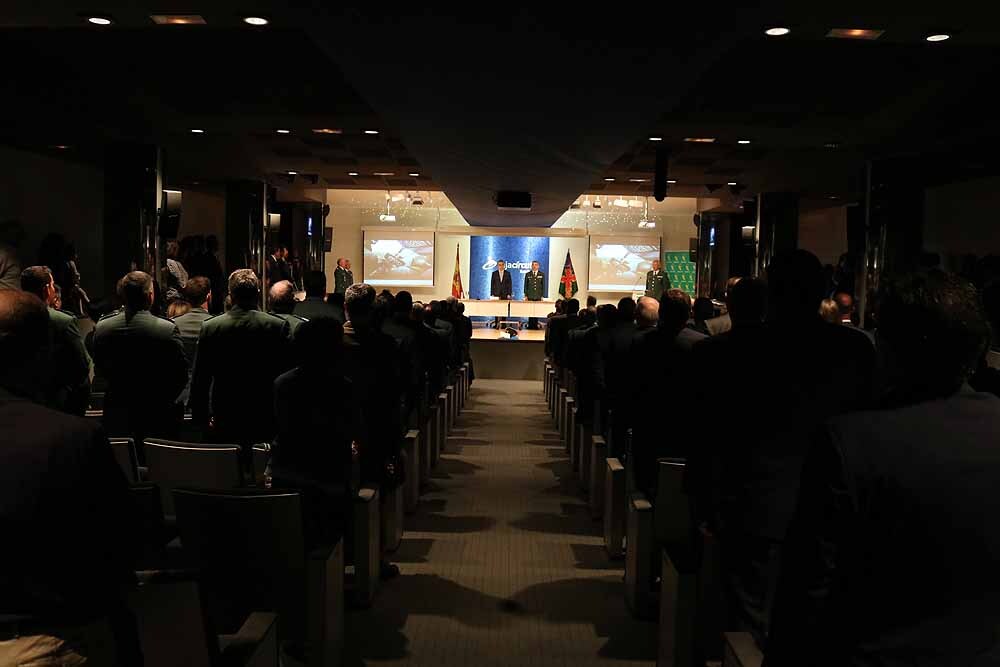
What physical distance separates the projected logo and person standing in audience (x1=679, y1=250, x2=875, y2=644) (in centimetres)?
2060

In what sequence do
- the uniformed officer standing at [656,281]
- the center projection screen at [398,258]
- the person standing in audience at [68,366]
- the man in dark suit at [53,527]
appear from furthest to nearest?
the center projection screen at [398,258] < the uniformed officer standing at [656,281] < the person standing in audience at [68,366] < the man in dark suit at [53,527]

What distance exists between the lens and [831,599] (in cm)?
140

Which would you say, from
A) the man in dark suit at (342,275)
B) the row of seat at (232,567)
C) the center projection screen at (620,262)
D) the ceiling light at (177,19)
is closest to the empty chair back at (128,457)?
the row of seat at (232,567)

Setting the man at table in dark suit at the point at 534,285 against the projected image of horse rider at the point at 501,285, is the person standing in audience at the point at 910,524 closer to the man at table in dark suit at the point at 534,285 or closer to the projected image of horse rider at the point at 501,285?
the man at table in dark suit at the point at 534,285

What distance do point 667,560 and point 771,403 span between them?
33.8 inches

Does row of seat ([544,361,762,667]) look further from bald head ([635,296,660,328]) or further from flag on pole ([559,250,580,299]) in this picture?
flag on pole ([559,250,580,299])

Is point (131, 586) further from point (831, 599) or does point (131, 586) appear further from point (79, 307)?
point (79, 307)

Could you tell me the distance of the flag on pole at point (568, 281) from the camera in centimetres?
2214

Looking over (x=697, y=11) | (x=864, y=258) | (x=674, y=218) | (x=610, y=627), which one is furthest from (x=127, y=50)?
(x=674, y=218)

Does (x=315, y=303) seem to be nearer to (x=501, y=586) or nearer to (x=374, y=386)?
(x=374, y=386)

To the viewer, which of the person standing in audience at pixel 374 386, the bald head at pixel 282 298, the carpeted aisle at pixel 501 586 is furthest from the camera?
the bald head at pixel 282 298

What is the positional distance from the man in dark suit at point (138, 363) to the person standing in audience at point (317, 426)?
160 centimetres

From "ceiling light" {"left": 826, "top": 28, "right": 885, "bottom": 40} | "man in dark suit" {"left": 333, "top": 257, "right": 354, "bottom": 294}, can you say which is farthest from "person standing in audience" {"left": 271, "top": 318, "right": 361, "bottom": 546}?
"man in dark suit" {"left": 333, "top": 257, "right": 354, "bottom": 294}

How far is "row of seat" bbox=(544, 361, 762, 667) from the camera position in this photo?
3.01m
